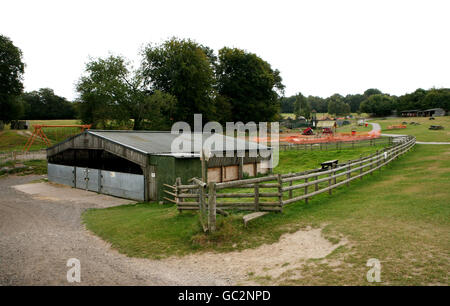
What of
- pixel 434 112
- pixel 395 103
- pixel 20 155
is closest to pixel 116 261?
pixel 20 155

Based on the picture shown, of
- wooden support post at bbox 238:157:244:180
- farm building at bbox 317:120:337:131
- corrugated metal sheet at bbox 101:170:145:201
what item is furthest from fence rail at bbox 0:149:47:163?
farm building at bbox 317:120:337:131

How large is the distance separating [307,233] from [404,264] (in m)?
2.61

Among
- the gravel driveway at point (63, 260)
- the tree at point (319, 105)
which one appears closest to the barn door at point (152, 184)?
the gravel driveway at point (63, 260)

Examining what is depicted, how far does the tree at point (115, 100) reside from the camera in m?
45.2

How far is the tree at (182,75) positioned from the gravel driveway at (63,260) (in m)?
38.3

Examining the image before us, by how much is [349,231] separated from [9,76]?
192 feet

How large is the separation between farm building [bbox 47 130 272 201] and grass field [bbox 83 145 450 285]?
3.63m

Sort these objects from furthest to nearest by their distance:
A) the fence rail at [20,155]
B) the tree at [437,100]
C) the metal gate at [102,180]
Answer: the tree at [437,100], the fence rail at [20,155], the metal gate at [102,180]

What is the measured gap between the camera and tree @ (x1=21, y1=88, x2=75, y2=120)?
86.9 meters

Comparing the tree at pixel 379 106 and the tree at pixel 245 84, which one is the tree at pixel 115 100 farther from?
the tree at pixel 379 106

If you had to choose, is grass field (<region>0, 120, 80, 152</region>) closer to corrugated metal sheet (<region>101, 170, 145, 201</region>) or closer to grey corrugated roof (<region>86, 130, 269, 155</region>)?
grey corrugated roof (<region>86, 130, 269, 155</region>)

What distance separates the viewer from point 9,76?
49281 millimetres

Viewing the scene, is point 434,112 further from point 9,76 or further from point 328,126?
point 9,76
